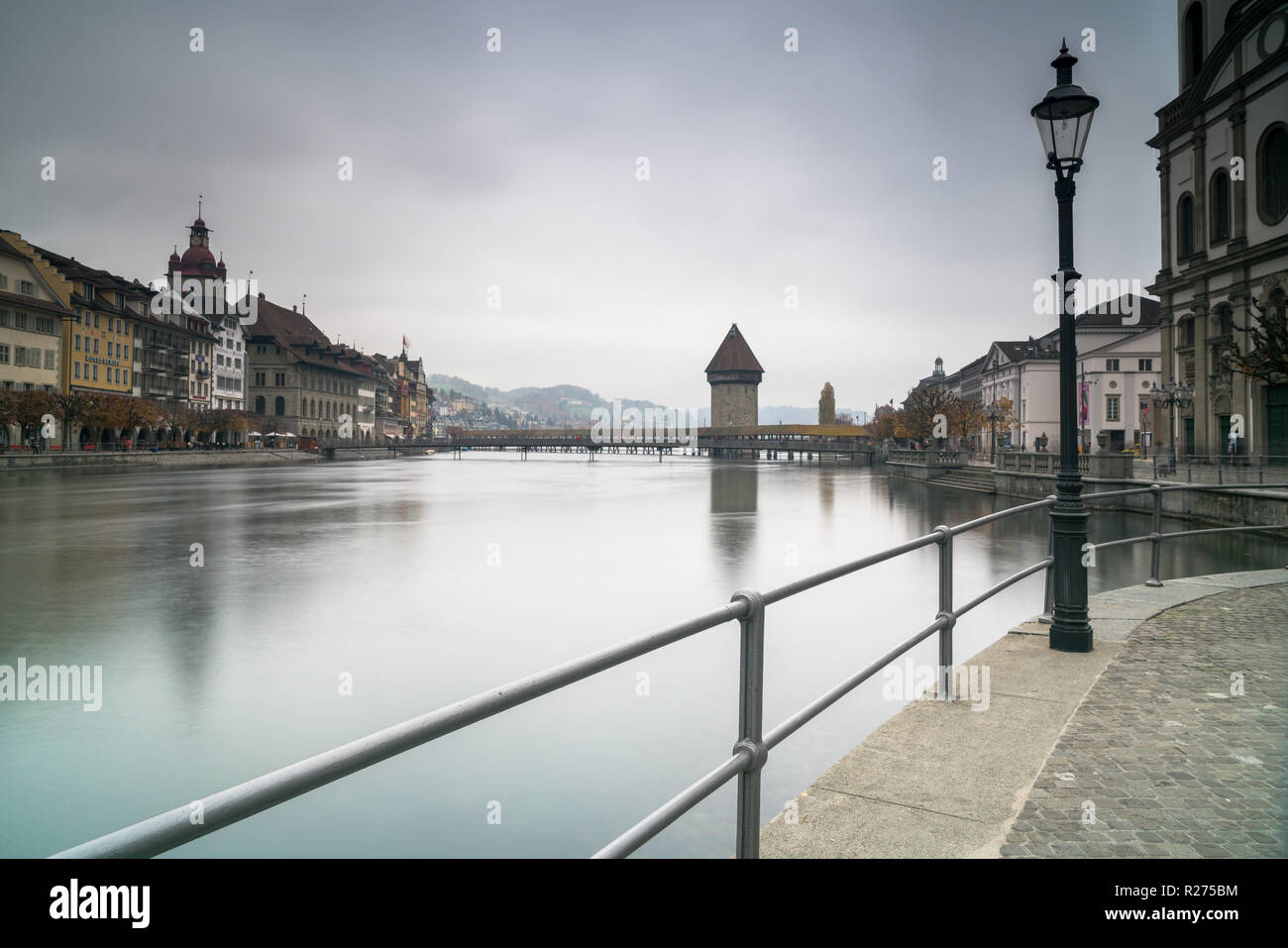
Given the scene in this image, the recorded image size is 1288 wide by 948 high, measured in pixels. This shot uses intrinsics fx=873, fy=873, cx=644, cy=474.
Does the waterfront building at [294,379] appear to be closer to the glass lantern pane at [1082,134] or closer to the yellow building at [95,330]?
the yellow building at [95,330]

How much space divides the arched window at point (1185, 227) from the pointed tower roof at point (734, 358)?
103 meters

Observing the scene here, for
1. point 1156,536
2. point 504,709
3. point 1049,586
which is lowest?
point 1049,586

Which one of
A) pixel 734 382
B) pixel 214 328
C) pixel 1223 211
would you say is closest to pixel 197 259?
pixel 214 328

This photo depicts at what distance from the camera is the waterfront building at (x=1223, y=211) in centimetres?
3503

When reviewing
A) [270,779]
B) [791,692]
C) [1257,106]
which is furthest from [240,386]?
[270,779]

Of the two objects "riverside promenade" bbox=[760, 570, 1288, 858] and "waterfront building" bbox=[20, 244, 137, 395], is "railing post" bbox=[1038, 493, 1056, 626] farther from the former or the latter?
"waterfront building" bbox=[20, 244, 137, 395]

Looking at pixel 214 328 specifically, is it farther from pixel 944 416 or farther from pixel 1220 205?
pixel 1220 205

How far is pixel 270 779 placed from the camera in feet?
5.40

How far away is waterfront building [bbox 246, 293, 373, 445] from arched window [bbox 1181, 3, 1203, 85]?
91955 mm

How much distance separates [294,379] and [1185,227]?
9864 cm

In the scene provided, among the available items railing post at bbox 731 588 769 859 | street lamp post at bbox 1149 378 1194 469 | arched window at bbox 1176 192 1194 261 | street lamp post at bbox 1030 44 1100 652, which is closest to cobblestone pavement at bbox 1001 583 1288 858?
street lamp post at bbox 1030 44 1100 652

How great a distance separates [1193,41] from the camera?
137 ft
